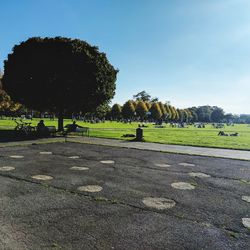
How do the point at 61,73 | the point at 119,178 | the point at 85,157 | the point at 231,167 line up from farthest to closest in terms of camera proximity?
the point at 61,73 → the point at 85,157 → the point at 231,167 → the point at 119,178

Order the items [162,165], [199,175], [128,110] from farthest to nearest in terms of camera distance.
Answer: [128,110] → [162,165] → [199,175]

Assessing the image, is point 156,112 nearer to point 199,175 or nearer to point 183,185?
point 199,175

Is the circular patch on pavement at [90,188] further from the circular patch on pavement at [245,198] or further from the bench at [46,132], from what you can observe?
the bench at [46,132]

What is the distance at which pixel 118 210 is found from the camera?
668 centimetres

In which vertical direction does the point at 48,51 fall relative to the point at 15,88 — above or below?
above

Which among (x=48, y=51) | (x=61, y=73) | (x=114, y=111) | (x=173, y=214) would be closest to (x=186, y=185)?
(x=173, y=214)

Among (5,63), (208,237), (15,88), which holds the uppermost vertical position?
(5,63)

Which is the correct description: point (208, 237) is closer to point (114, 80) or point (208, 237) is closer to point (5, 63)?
point (114, 80)

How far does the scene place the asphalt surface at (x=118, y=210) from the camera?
5090mm

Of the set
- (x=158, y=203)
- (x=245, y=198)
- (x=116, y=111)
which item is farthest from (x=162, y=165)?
(x=116, y=111)

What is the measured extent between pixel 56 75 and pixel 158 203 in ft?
76.5

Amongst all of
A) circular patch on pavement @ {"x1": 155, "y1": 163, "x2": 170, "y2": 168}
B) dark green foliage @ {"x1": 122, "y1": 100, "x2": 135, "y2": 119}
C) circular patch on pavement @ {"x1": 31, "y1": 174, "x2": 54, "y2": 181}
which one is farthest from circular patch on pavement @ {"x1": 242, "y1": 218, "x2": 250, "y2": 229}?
dark green foliage @ {"x1": 122, "y1": 100, "x2": 135, "y2": 119}

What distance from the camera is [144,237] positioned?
526 cm

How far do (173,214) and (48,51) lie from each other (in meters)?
25.8
